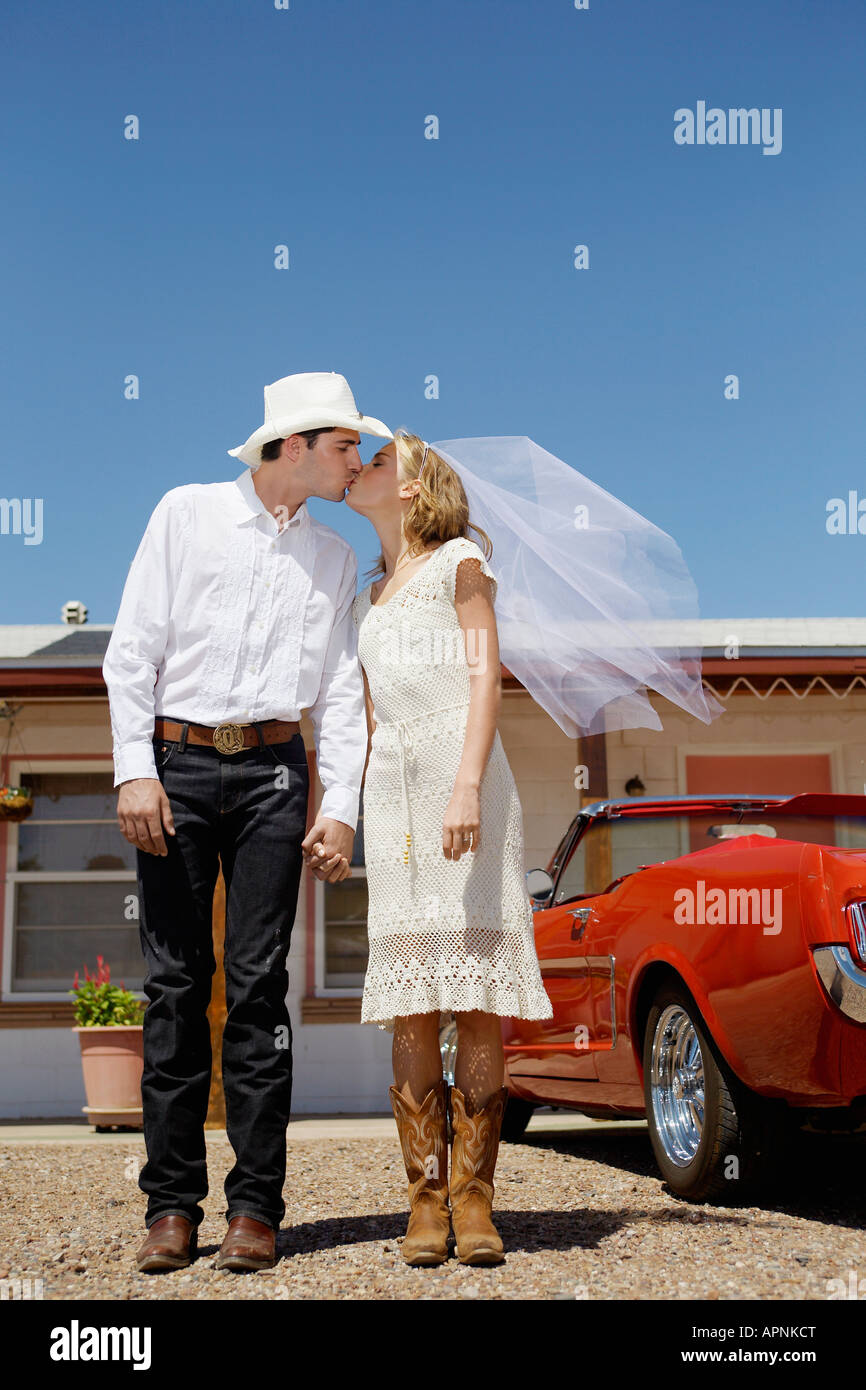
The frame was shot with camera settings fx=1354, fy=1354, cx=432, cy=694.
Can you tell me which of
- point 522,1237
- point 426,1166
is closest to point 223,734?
point 426,1166

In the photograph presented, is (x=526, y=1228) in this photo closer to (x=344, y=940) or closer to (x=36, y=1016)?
(x=344, y=940)

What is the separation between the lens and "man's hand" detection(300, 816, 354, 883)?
3451mm

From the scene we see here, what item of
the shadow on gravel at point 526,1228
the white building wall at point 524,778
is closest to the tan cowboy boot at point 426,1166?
the shadow on gravel at point 526,1228

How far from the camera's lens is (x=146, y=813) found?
326 centimetres

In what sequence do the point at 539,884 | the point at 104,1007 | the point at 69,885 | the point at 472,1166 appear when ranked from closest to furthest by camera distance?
the point at 472,1166 → the point at 539,884 → the point at 104,1007 → the point at 69,885

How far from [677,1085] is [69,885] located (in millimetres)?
7542

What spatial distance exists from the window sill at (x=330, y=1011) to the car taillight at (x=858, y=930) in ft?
24.0

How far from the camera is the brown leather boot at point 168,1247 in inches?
123

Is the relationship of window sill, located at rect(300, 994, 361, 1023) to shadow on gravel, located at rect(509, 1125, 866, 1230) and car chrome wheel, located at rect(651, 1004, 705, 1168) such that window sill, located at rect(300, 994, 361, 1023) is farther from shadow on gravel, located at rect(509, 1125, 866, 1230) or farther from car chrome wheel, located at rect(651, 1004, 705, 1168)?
car chrome wheel, located at rect(651, 1004, 705, 1168)

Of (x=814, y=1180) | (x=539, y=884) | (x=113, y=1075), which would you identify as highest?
(x=539, y=884)

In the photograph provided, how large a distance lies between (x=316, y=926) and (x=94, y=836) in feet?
6.52

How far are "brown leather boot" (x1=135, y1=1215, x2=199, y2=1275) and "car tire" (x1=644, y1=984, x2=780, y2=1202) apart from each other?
1.61 m

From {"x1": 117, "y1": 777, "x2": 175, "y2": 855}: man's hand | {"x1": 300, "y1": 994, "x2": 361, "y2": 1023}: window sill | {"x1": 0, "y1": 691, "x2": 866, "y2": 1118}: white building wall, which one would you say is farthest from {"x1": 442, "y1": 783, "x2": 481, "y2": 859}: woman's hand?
{"x1": 300, "y1": 994, "x2": 361, "y2": 1023}: window sill

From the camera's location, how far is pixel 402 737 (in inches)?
139
